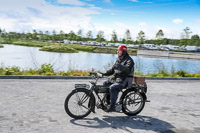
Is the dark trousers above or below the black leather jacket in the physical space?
below

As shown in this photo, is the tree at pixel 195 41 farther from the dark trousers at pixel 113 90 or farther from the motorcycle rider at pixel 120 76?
the dark trousers at pixel 113 90

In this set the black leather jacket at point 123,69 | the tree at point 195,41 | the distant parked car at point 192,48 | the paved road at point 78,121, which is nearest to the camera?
the paved road at point 78,121

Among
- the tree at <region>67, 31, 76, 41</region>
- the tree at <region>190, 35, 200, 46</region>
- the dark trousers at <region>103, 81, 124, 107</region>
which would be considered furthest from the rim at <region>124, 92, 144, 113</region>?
the tree at <region>67, 31, 76, 41</region>

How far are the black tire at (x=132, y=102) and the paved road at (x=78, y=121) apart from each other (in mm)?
156

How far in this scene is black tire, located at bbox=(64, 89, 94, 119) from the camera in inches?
218

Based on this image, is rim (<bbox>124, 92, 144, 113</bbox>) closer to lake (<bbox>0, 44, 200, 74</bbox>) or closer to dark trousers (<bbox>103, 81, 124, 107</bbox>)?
dark trousers (<bbox>103, 81, 124, 107</bbox>)

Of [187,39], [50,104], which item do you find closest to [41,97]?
[50,104]

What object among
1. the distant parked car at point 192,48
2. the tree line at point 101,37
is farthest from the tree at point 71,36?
the distant parked car at point 192,48

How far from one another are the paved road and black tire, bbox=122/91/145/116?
156 mm

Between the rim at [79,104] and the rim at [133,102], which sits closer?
the rim at [79,104]

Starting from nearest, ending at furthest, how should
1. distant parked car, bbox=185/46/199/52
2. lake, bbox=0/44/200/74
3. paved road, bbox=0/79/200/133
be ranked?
paved road, bbox=0/79/200/133, lake, bbox=0/44/200/74, distant parked car, bbox=185/46/199/52

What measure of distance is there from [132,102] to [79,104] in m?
1.47

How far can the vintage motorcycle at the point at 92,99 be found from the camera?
18.2 ft

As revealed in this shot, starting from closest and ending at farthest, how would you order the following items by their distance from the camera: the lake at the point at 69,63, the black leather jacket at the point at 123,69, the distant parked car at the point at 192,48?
the black leather jacket at the point at 123,69
the lake at the point at 69,63
the distant parked car at the point at 192,48
